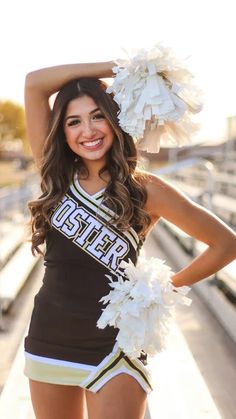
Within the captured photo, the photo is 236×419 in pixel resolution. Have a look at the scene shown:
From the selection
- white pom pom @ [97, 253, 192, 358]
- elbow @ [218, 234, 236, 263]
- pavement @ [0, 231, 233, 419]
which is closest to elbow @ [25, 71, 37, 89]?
white pom pom @ [97, 253, 192, 358]

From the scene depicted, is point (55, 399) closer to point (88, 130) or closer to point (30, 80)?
point (88, 130)

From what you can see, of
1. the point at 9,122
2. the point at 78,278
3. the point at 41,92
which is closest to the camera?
the point at 78,278

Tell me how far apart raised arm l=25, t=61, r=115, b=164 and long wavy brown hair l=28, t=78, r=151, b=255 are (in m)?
0.04

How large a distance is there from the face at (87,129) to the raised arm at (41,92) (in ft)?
0.35

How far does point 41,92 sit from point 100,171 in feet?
1.10

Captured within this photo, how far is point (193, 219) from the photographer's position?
173 cm

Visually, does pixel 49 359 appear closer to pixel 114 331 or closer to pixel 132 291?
pixel 114 331

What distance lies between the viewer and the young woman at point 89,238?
1653 millimetres

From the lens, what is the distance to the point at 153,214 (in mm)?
1763

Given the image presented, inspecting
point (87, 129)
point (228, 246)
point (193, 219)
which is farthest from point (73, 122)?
point (228, 246)

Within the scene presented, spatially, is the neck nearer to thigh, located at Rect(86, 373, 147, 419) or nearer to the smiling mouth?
the smiling mouth

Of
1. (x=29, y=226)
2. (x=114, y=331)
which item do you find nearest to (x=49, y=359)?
(x=114, y=331)

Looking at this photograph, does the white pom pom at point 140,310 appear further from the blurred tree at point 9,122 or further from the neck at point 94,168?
the blurred tree at point 9,122

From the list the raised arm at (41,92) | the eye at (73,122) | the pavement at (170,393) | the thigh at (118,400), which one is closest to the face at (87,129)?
the eye at (73,122)
